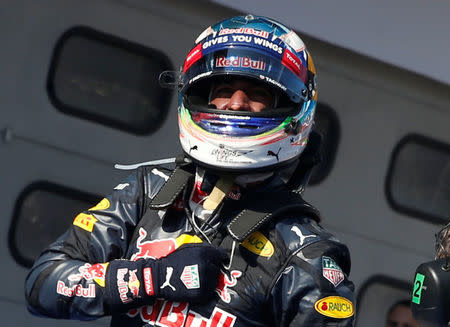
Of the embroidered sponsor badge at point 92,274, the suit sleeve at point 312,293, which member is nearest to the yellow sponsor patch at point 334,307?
the suit sleeve at point 312,293

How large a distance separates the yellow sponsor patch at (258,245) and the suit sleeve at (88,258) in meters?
0.29

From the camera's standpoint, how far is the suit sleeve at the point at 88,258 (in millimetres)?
2371

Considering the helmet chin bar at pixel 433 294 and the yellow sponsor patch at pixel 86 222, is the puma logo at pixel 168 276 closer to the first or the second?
the yellow sponsor patch at pixel 86 222

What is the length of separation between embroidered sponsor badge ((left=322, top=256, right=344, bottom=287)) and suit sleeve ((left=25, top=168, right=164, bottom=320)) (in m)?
0.47

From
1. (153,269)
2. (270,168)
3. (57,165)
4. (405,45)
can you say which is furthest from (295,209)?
(405,45)

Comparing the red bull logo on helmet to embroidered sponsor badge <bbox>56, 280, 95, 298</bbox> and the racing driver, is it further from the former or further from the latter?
embroidered sponsor badge <bbox>56, 280, 95, 298</bbox>

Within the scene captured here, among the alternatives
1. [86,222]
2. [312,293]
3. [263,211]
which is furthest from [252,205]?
[86,222]

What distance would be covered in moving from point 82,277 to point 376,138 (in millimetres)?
2876

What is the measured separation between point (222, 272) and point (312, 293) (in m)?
0.21

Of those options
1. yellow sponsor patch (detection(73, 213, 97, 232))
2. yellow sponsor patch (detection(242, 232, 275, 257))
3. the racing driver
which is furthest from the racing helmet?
yellow sponsor patch (detection(73, 213, 97, 232))

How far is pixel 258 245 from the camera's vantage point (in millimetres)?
2383

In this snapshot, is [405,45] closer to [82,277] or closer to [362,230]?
[362,230]

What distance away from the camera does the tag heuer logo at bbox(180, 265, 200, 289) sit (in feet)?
7.45

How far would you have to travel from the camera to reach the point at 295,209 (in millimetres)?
2436
